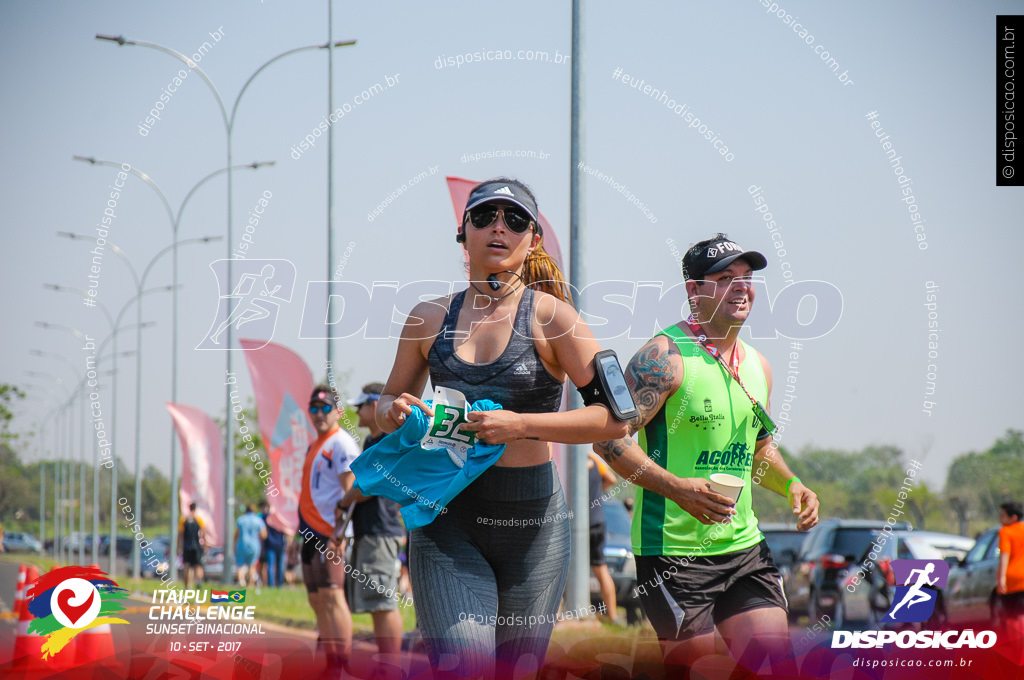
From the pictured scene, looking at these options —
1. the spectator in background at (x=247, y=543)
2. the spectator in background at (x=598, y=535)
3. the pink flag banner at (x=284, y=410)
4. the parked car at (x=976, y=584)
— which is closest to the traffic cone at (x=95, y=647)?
the spectator in background at (x=598, y=535)

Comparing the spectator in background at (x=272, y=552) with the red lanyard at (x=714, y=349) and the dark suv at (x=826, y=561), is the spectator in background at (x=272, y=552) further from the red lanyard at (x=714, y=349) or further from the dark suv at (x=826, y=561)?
the red lanyard at (x=714, y=349)

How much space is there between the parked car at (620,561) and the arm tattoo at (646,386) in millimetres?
6461

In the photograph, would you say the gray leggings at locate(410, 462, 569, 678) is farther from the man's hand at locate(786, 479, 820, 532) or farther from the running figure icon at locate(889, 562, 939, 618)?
the running figure icon at locate(889, 562, 939, 618)

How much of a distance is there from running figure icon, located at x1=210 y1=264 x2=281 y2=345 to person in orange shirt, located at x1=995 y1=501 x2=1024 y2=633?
23.7 feet

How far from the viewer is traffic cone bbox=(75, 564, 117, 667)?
394 cm

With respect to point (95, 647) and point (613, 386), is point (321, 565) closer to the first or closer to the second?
point (95, 647)

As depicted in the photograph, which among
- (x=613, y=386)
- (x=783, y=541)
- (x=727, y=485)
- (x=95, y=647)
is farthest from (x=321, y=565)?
(x=783, y=541)

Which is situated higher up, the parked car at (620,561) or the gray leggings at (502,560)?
the gray leggings at (502,560)

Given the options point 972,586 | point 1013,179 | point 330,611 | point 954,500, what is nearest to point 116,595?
point 330,611

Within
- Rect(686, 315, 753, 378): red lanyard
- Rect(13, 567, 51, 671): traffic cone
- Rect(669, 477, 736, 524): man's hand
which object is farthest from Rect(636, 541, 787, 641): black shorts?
Rect(13, 567, 51, 671): traffic cone

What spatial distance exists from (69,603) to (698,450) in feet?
9.70

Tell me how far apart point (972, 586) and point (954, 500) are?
504 inches

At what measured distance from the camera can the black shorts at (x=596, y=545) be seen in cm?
910

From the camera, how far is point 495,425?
3.00 meters
